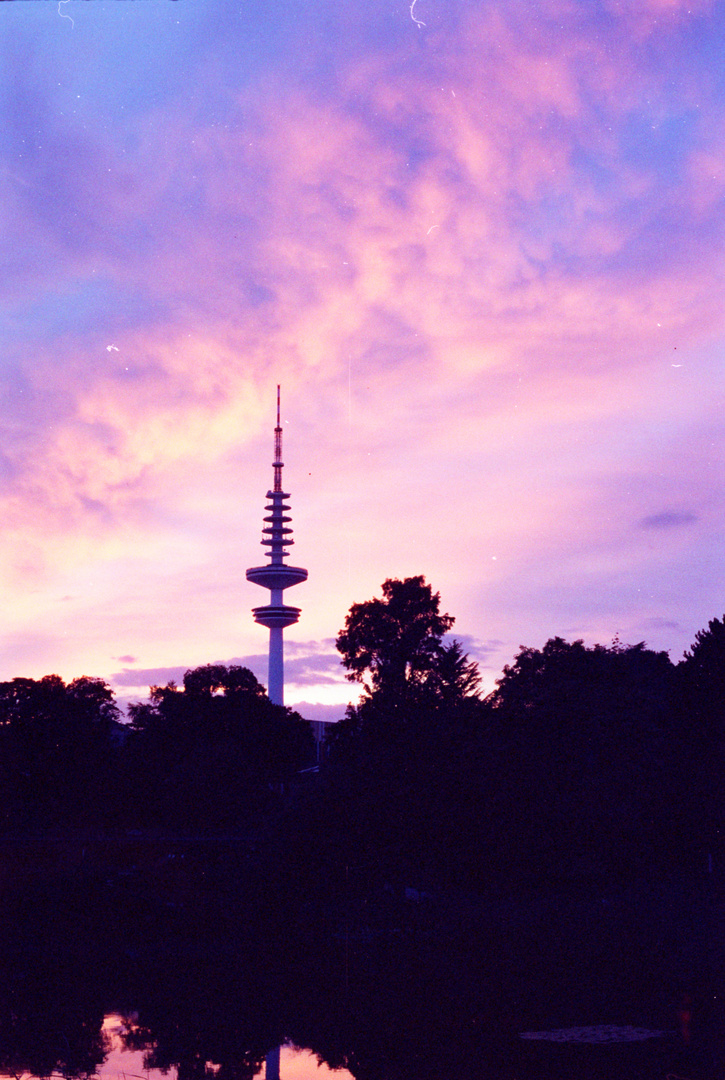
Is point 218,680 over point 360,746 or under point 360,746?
over

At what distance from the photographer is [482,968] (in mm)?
26906

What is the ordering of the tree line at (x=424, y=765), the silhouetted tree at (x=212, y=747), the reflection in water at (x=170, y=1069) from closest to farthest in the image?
the reflection in water at (x=170, y=1069) → the tree line at (x=424, y=765) → the silhouetted tree at (x=212, y=747)

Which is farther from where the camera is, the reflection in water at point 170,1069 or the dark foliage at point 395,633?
the dark foliage at point 395,633

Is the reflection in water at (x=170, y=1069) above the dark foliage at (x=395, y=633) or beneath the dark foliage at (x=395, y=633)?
beneath

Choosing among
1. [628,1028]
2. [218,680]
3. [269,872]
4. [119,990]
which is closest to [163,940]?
[269,872]

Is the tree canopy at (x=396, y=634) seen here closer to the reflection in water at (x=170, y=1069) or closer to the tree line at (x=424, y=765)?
the tree line at (x=424, y=765)

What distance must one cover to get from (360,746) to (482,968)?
17.0 m

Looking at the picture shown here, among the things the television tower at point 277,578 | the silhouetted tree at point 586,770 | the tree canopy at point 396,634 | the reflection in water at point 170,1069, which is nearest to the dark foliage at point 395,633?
the tree canopy at point 396,634

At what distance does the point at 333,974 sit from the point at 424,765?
10.5m

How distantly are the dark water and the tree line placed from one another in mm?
1593

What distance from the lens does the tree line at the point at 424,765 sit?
35.0 m

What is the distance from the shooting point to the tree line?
35.0 meters

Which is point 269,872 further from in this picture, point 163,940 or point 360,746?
point 360,746

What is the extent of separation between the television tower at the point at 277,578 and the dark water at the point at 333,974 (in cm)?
10354
